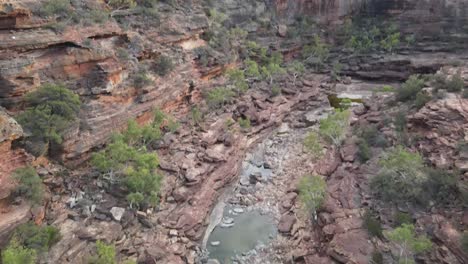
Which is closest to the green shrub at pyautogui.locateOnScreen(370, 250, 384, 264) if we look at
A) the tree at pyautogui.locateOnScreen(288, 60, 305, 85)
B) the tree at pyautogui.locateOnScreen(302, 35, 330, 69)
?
the tree at pyautogui.locateOnScreen(288, 60, 305, 85)

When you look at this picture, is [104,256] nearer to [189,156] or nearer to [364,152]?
[189,156]

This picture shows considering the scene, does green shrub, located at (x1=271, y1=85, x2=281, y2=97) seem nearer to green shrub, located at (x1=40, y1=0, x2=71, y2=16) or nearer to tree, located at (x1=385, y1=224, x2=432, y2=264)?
green shrub, located at (x1=40, y1=0, x2=71, y2=16)

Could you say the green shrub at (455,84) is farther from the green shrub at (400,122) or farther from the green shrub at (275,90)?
the green shrub at (275,90)

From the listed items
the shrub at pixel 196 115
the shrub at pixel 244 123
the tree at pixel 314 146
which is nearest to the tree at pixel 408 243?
the tree at pixel 314 146

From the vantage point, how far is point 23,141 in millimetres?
20531

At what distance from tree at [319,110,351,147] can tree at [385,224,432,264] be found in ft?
49.0

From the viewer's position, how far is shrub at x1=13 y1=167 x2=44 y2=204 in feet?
60.4

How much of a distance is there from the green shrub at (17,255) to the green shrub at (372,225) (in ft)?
54.2

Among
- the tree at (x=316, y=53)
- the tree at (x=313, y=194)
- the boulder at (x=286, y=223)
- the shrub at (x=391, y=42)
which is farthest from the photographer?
the tree at (x=316, y=53)

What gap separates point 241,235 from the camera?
2545cm

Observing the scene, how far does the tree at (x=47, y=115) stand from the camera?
21031 millimetres

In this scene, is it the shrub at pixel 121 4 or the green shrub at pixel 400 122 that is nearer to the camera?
the green shrub at pixel 400 122

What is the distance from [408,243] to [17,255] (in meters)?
17.3

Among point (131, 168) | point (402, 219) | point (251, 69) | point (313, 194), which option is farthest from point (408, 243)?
point (251, 69)
